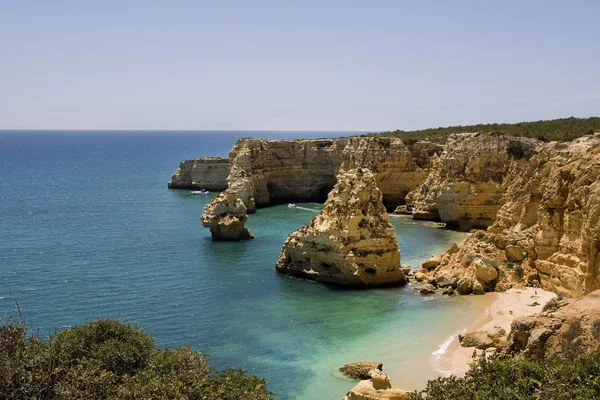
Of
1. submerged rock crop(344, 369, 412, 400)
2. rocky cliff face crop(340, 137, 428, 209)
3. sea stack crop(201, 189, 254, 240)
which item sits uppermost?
rocky cliff face crop(340, 137, 428, 209)

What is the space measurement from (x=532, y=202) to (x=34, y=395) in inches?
1280

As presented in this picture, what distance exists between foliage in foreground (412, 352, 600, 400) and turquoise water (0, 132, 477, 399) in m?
7.99


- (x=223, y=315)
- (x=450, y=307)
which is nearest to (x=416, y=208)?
(x=450, y=307)

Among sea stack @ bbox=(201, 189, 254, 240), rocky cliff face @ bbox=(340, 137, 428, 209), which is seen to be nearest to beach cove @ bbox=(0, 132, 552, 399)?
sea stack @ bbox=(201, 189, 254, 240)

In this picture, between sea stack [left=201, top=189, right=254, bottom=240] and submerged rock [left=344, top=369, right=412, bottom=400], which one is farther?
sea stack [left=201, top=189, right=254, bottom=240]

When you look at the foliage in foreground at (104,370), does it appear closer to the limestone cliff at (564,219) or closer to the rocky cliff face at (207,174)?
the limestone cliff at (564,219)

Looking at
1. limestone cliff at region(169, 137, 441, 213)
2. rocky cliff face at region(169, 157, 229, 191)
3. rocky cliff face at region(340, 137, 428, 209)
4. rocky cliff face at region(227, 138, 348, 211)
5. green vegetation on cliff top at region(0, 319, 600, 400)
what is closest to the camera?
green vegetation on cliff top at region(0, 319, 600, 400)

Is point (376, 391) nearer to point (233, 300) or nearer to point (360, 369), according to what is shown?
point (360, 369)

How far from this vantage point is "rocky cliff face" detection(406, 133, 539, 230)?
5638 cm

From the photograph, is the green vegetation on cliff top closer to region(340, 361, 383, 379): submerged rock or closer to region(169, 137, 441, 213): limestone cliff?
region(340, 361, 383, 379): submerged rock

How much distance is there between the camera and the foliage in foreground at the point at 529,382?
13250 millimetres

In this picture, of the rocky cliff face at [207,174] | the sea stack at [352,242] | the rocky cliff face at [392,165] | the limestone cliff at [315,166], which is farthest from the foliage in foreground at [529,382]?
the rocky cliff face at [207,174]

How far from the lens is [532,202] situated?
37562 millimetres

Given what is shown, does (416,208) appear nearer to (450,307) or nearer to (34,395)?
(450,307)
